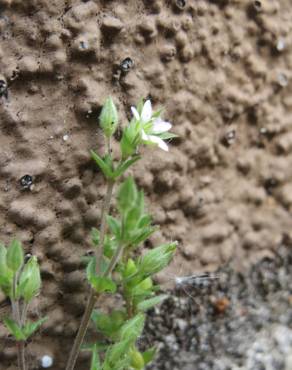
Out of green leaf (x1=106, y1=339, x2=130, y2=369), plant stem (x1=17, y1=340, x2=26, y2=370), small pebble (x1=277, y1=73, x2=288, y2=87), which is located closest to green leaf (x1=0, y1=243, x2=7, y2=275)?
plant stem (x1=17, y1=340, x2=26, y2=370)

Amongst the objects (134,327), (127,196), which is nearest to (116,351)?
(134,327)

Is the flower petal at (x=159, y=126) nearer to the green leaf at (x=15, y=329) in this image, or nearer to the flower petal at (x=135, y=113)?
the flower petal at (x=135, y=113)

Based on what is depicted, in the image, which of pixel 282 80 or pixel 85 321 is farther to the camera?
pixel 282 80

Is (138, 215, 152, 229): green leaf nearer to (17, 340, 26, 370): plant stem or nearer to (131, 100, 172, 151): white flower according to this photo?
(131, 100, 172, 151): white flower

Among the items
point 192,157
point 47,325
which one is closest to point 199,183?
point 192,157

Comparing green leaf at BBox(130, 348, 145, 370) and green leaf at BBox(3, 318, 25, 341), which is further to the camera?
green leaf at BBox(130, 348, 145, 370)

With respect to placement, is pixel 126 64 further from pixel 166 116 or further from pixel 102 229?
pixel 102 229

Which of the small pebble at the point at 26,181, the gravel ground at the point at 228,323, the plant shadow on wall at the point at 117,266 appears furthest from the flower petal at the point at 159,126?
the gravel ground at the point at 228,323
